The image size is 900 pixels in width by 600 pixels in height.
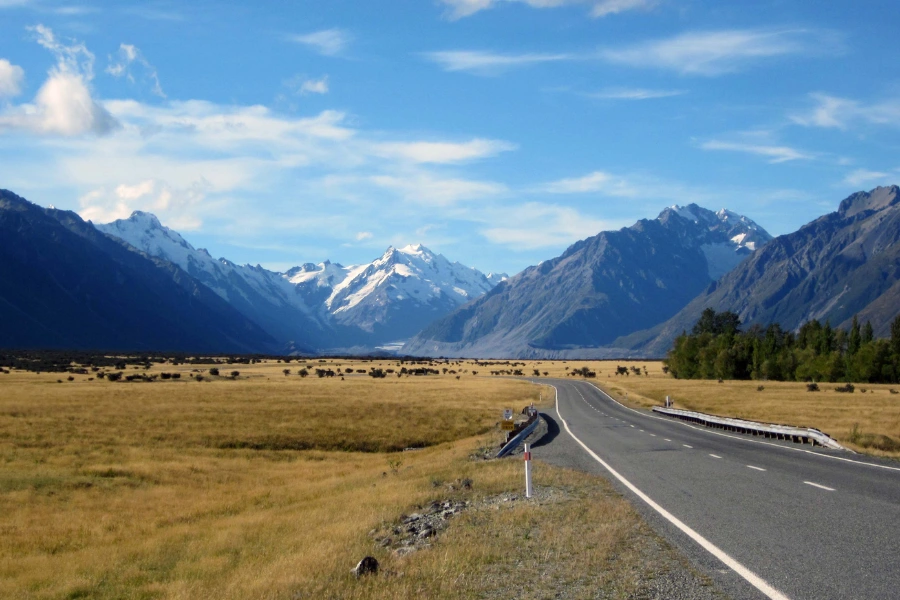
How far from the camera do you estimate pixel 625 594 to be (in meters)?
8.70

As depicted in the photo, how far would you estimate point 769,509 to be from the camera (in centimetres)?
1359

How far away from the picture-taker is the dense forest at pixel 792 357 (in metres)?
118

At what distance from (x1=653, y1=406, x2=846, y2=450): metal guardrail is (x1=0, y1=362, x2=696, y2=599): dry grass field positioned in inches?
464

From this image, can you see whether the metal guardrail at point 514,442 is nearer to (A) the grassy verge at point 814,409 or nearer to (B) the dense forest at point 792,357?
(A) the grassy verge at point 814,409

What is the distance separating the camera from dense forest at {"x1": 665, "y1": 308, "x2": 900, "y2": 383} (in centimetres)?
11819

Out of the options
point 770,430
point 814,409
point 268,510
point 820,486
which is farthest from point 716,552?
point 814,409

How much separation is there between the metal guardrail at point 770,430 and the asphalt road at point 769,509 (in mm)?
998

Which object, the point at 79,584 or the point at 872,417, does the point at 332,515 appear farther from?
the point at 872,417

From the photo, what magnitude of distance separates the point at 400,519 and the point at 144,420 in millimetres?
35498

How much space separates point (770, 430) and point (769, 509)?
833 inches

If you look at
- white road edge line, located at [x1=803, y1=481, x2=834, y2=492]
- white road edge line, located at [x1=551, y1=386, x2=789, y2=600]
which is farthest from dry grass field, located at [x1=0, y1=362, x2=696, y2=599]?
white road edge line, located at [x1=803, y1=481, x2=834, y2=492]

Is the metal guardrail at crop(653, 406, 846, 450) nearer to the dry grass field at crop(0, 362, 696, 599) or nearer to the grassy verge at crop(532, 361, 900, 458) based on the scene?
the grassy verge at crop(532, 361, 900, 458)

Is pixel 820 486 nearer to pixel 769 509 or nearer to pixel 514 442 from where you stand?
pixel 769 509

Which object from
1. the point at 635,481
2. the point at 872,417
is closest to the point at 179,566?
the point at 635,481
